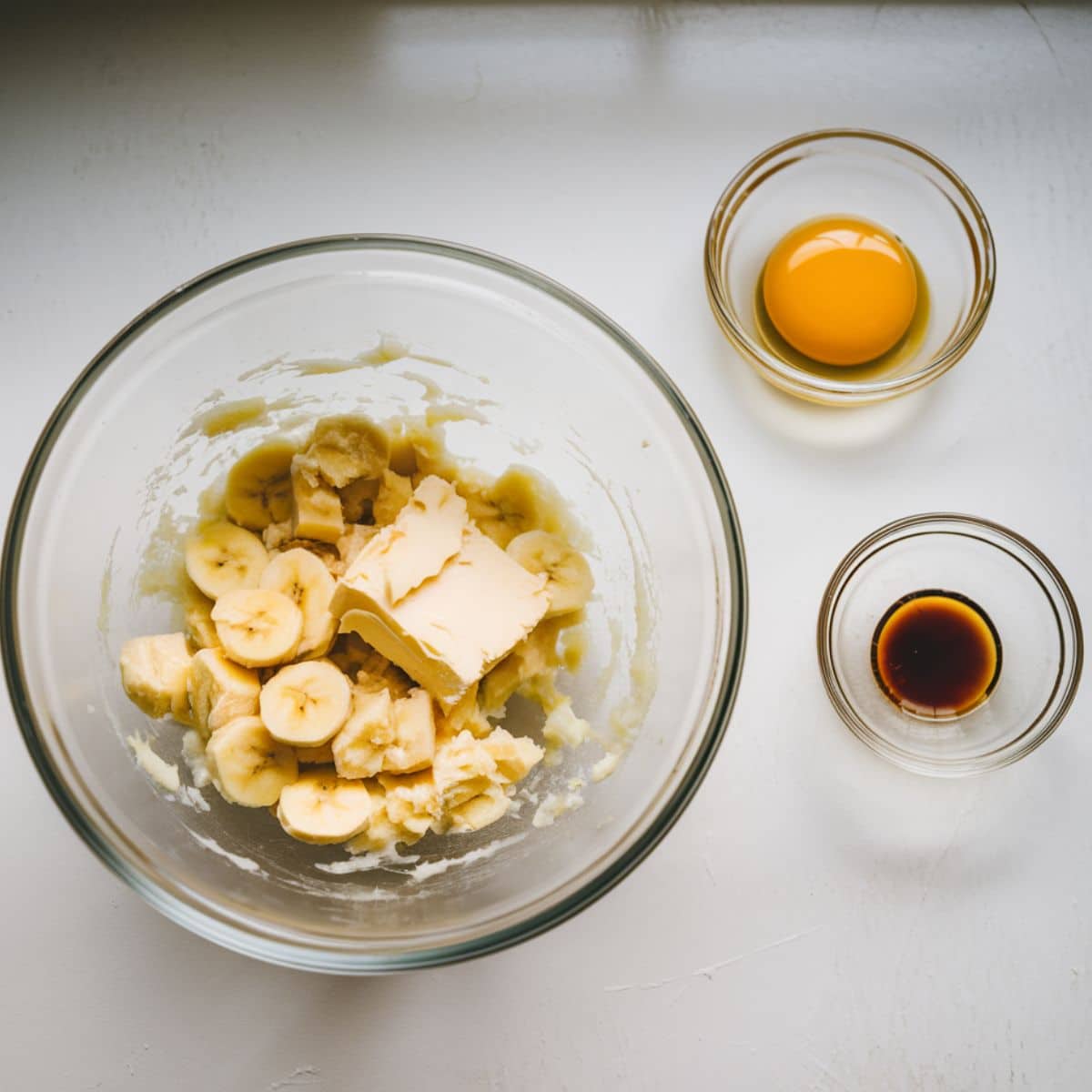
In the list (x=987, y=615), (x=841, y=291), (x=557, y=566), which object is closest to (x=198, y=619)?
(x=557, y=566)

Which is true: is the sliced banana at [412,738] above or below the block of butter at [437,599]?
below

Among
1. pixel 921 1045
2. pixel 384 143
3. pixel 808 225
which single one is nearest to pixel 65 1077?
pixel 921 1045

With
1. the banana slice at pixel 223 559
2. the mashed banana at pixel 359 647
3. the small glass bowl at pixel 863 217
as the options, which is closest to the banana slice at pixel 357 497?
the mashed banana at pixel 359 647

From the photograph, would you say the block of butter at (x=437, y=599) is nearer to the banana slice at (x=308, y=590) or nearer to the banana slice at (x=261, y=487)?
the banana slice at (x=308, y=590)

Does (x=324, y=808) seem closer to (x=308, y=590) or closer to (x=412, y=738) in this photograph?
(x=412, y=738)

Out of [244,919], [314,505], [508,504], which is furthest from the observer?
[508,504]

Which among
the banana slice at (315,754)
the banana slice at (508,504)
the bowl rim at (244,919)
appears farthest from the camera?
the banana slice at (508,504)

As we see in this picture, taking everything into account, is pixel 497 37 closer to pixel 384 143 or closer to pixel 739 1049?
pixel 384 143
